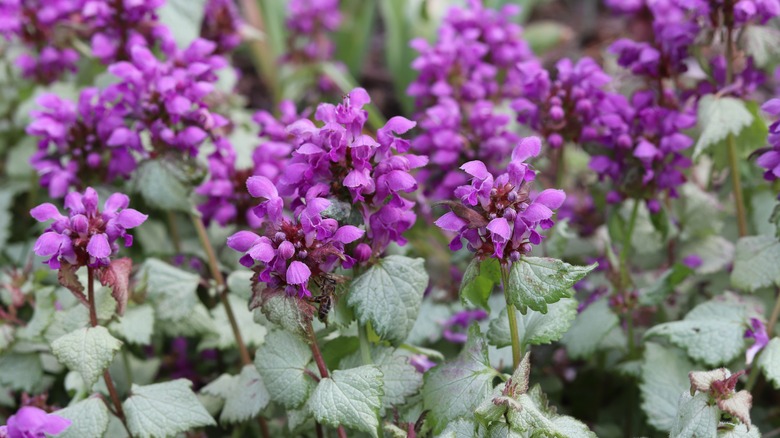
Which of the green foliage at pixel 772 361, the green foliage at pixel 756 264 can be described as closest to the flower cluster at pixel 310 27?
the green foliage at pixel 756 264

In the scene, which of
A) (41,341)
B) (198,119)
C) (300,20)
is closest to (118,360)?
(41,341)

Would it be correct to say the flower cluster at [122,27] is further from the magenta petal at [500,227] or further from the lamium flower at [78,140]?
the magenta petal at [500,227]

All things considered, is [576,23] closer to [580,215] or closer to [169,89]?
[580,215]

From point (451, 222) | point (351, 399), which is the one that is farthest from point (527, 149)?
point (351, 399)

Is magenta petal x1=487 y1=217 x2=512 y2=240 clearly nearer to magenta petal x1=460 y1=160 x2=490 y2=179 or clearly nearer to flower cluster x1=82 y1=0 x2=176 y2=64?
magenta petal x1=460 y1=160 x2=490 y2=179

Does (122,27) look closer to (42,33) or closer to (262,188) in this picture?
(42,33)
